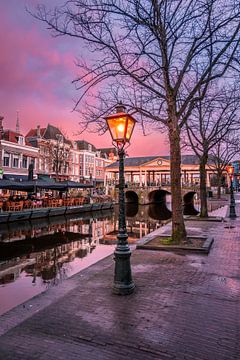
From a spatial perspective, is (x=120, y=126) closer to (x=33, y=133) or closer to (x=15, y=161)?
(x=15, y=161)

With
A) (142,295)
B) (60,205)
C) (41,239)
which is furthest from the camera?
(60,205)

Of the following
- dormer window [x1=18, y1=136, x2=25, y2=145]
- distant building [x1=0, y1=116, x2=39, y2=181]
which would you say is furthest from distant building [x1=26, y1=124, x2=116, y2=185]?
dormer window [x1=18, y1=136, x2=25, y2=145]

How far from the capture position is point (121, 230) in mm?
5992

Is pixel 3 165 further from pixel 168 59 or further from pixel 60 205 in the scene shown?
pixel 168 59

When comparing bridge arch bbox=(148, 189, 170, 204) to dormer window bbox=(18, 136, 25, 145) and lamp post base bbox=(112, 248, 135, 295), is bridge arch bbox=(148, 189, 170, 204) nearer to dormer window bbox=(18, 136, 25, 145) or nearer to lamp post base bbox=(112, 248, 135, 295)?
dormer window bbox=(18, 136, 25, 145)

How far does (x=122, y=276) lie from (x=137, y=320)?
131cm

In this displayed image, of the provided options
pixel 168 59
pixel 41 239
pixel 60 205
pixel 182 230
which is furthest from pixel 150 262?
pixel 60 205

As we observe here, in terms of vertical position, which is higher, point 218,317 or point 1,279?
point 218,317

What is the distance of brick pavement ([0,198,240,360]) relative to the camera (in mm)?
3592

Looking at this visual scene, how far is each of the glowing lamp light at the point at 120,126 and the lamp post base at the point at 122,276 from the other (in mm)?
2224

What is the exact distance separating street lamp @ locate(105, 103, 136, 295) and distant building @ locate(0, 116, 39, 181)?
3626 cm

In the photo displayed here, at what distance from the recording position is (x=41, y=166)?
167 ft

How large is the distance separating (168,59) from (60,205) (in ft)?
73.1

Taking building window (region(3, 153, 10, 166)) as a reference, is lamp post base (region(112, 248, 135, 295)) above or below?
below
